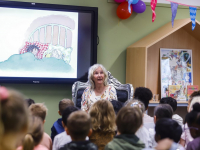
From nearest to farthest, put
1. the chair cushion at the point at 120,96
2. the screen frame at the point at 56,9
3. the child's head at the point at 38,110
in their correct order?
the child's head at the point at 38,110, the chair cushion at the point at 120,96, the screen frame at the point at 56,9

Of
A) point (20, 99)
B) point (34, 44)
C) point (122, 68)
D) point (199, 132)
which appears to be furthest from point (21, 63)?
point (20, 99)

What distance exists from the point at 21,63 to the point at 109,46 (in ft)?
4.64

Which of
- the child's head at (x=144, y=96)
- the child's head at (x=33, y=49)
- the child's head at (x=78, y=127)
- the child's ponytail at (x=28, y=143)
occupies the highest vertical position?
the child's head at (x=33, y=49)

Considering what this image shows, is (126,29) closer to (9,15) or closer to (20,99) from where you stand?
(9,15)

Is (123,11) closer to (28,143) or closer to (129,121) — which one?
(129,121)

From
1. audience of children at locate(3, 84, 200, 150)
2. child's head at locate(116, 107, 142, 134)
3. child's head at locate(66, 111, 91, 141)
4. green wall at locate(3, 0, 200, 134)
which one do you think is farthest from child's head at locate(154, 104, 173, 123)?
green wall at locate(3, 0, 200, 134)

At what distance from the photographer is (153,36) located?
168 inches

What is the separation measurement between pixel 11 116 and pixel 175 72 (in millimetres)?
3995

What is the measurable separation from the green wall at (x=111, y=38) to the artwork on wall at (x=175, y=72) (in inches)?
21.6

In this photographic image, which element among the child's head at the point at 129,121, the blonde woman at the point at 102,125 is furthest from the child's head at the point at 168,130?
the blonde woman at the point at 102,125

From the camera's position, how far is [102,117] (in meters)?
1.99

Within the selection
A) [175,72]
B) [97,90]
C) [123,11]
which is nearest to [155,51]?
[175,72]

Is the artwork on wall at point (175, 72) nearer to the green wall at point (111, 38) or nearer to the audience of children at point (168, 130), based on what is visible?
the green wall at point (111, 38)

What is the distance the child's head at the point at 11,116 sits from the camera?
85cm
